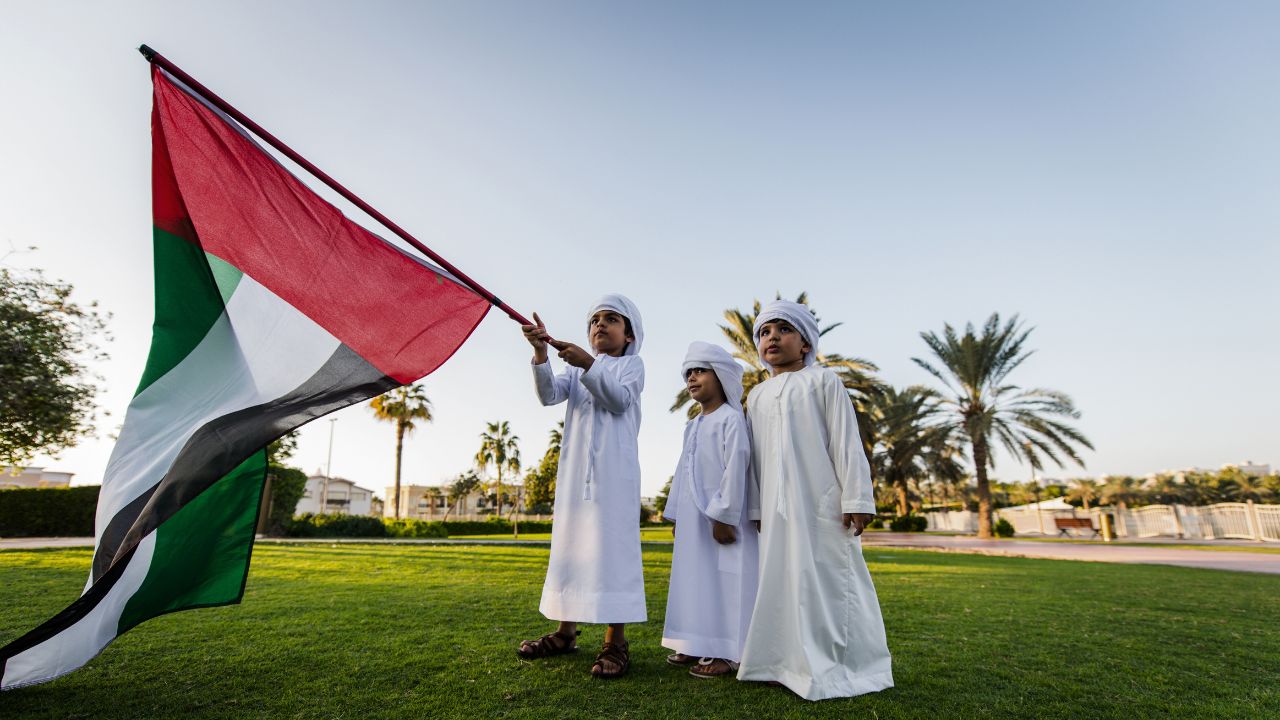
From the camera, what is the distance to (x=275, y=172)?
9.97 ft

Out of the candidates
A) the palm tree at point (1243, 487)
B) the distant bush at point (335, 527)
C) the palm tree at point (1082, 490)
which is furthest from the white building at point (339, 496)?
the palm tree at point (1243, 487)

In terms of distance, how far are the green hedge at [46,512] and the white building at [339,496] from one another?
6004cm

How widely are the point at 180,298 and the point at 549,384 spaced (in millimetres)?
1883

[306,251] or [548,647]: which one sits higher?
[306,251]

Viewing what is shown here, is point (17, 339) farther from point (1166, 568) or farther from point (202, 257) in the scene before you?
point (1166, 568)

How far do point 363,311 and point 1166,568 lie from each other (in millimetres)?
15376

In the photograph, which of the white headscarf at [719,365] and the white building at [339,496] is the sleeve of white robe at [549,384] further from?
the white building at [339,496]

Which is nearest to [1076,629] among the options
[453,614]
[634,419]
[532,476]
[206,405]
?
[634,419]

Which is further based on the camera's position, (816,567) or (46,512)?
(46,512)

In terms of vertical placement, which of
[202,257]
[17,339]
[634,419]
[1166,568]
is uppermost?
[17,339]

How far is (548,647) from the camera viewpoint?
3531mm

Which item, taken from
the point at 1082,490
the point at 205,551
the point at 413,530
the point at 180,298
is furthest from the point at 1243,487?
the point at 180,298

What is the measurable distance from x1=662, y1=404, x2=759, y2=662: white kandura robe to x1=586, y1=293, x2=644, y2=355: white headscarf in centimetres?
78

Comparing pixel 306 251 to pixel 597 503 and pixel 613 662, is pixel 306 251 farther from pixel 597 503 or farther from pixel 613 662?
pixel 613 662
